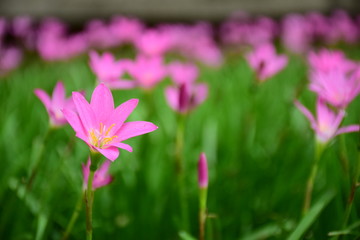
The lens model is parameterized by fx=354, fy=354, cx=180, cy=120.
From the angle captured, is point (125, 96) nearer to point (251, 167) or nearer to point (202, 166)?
point (251, 167)

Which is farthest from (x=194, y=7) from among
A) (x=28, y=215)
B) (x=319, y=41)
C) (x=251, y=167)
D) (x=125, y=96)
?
(x=28, y=215)

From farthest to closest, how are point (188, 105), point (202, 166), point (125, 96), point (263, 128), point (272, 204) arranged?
point (125, 96)
point (263, 128)
point (272, 204)
point (188, 105)
point (202, 166)

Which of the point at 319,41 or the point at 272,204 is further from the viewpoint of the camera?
the point at 319,41

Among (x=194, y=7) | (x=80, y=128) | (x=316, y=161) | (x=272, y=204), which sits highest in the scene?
(x=194, y=7)

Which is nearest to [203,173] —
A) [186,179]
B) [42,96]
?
[42,96]

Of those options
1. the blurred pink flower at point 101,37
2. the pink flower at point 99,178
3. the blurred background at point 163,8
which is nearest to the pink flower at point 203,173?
the pink flower at point 99,178

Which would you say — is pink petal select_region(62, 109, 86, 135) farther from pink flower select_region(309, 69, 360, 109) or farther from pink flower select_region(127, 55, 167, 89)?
pink flower select_region(127, 55, 167, 89)

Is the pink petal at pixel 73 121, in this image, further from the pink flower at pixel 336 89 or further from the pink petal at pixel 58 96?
the pink flower at pixel 336 89
